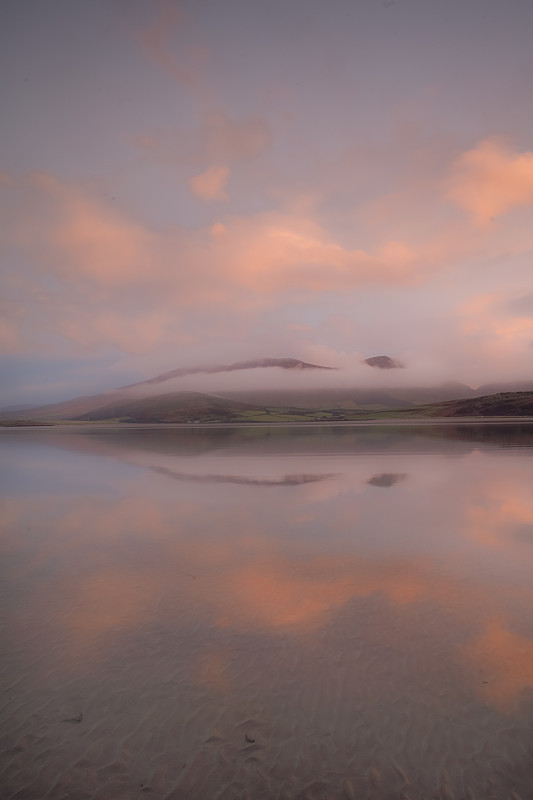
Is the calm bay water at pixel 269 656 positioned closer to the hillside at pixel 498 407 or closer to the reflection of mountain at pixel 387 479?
the reflection of mountain at pixel 387 479

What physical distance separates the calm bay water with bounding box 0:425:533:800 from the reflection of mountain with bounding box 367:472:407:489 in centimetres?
669

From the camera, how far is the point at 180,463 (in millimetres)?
36875

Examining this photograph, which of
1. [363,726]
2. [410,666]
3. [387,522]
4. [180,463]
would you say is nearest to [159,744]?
[363,726]

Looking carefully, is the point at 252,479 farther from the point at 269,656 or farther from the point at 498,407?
the point at 498,407

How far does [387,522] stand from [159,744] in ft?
40.5

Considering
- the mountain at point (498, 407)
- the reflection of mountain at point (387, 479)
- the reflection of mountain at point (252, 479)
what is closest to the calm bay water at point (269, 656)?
the reflection of mountain at point (387, 479)

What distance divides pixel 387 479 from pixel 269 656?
784 inches

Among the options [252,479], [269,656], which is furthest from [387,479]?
[269,656]

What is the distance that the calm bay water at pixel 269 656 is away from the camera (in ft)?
18.3

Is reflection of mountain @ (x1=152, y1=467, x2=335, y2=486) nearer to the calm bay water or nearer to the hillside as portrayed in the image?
the calm bay water

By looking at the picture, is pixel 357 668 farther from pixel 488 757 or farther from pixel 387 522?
pixel 387 522

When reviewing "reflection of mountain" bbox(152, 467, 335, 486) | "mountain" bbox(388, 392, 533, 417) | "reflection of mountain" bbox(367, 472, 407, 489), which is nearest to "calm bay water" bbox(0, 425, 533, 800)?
"reflection of mountain" bbox(367, 472, 407, 489)

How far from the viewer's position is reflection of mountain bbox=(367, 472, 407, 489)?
80.8 ft

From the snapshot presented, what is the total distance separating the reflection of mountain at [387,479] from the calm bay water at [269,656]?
669 cm
